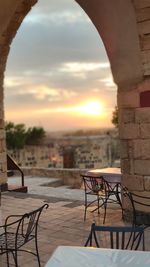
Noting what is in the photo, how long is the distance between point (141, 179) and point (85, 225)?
877mm

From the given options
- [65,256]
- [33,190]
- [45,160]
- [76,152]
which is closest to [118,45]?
[65,256]

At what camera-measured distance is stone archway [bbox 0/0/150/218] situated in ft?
16.6

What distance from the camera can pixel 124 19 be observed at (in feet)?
17.1

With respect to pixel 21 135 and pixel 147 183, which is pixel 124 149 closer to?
pixel 147 183

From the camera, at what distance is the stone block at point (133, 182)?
206 inches

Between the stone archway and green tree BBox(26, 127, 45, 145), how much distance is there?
16484 mm

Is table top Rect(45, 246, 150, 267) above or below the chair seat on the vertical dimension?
above

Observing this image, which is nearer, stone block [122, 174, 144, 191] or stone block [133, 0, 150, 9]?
stone block [133, 0, 150, 9]

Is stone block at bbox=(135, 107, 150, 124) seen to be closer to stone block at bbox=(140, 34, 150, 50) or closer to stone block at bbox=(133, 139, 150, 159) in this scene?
stone block at bbox=(133, 139, 150, 159)

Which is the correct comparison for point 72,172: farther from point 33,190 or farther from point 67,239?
point 67,239

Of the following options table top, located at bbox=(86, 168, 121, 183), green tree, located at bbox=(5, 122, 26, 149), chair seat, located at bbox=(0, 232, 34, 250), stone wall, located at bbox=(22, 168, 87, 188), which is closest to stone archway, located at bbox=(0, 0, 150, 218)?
table top, located at bbox=(86, 168, 121, 183)

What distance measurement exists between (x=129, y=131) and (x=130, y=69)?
0.75 meters

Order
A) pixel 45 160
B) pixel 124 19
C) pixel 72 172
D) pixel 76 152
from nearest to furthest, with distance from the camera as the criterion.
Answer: pixel 124 19 → pixel 72 172 → pixel 76 152 → pixel 45 160

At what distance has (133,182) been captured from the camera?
17.5ft
